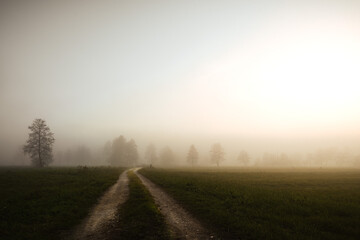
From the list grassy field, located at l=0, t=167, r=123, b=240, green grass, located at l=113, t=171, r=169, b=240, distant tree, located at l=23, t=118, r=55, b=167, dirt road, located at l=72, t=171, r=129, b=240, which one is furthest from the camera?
distant tree, located at l=23, t=118, r=55, b=167

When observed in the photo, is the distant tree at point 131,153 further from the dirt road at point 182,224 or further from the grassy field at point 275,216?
the dirt road at point 182,224

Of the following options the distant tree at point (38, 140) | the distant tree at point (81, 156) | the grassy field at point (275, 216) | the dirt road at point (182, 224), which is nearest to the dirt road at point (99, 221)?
the dirt road at point (182, 224)

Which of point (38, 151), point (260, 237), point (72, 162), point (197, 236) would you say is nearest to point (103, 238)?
point (197, 236)

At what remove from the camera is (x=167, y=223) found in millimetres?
11297

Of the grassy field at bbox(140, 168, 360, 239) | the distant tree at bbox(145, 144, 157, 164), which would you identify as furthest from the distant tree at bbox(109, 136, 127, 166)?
the grassy field at bbox(140, 168, 360, 239)

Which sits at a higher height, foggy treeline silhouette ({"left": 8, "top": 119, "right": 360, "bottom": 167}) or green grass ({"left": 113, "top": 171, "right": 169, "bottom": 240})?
green grass ({"left": 113, "top": 171, "right": 169, "bottom": 240})

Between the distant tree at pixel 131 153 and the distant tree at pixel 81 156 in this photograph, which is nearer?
the distant tree at pixel 131 153

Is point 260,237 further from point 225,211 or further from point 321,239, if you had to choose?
point 225,211

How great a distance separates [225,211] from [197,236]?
16.3ft

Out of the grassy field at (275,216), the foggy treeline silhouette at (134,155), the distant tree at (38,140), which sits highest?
the distant tree at (38,140)

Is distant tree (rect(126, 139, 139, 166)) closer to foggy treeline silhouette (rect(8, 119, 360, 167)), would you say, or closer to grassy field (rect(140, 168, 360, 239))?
foggy treeline silhouette (rect(8, 119, 360, 167))

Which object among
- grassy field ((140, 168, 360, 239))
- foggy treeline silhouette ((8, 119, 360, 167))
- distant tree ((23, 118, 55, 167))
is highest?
distant tree ((23, 118, 55, 167))

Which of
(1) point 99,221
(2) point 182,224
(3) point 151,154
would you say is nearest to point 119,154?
(3) point 151,154

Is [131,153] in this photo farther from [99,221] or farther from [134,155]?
[99,221]
